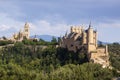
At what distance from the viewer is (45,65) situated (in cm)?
8725

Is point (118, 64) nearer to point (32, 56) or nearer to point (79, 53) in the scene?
point (79, 53)

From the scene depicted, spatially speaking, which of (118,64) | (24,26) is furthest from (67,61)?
(24,26)

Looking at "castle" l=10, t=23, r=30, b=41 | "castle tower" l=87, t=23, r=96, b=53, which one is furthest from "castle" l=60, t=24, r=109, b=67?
"castle" l=10, t=23, r=30, b=41

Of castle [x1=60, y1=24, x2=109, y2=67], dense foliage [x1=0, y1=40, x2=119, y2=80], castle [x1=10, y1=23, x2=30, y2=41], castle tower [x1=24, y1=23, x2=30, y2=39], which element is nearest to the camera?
dense foliage [x1=0, y1=40, x2=119, y2=80]

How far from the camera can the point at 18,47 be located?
9875 cm

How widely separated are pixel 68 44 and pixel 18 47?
49.3ft

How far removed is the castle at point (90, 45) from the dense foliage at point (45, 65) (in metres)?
1.24

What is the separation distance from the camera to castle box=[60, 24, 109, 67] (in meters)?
81.3

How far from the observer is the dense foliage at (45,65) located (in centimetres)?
7369

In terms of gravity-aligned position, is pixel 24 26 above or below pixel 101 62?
above

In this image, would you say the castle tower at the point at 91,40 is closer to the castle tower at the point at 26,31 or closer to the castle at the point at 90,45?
the castle at the point at 90,45

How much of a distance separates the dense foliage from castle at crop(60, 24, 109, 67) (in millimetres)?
1236

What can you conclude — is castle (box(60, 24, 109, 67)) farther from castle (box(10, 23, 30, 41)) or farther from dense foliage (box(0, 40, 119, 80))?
castle (box(10, 23, 30, 41))

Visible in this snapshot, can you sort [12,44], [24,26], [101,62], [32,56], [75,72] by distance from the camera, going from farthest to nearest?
[24,26] < [12,44] < [32,56] < [101,62] < [75,72]
